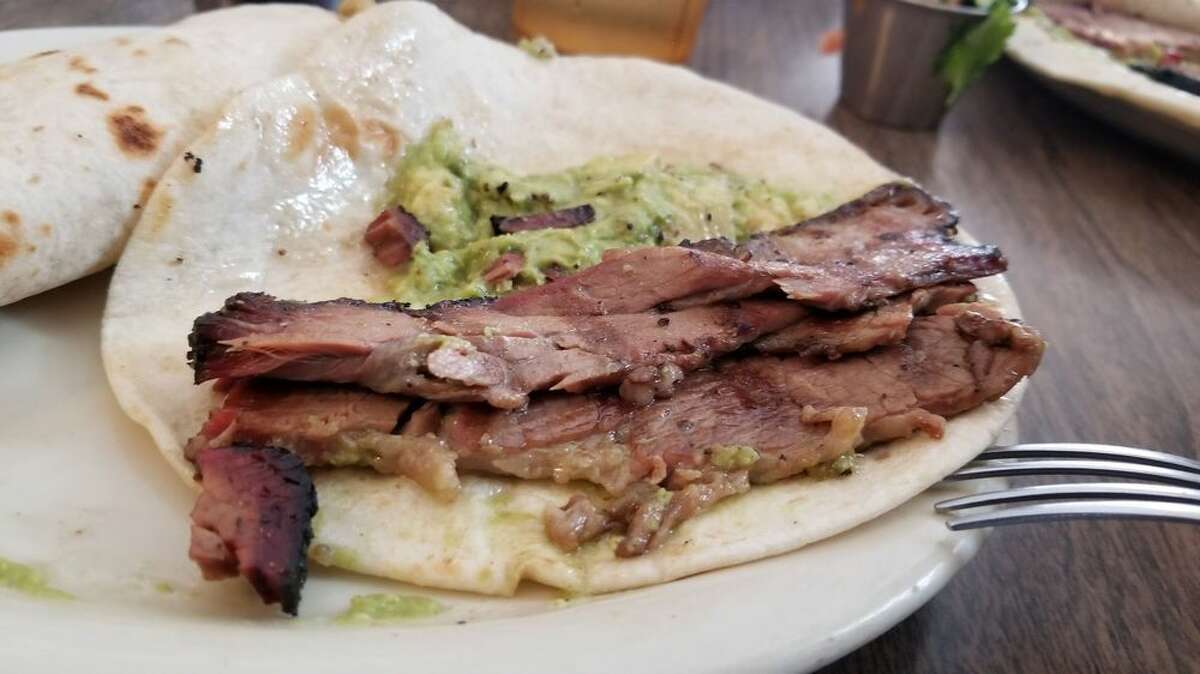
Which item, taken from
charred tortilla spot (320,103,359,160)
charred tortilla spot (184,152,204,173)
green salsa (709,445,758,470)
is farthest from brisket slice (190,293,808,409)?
charred tortilla spot (320,103,359,160)

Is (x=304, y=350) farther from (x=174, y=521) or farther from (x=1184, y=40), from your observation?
(x=1184, y=40)

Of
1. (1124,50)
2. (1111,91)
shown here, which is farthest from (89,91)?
(1124,50)

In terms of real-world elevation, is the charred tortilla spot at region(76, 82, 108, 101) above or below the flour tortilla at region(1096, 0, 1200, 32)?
above

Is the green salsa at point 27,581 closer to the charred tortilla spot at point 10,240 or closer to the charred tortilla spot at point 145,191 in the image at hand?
the charred tortilla spot at point 10,240

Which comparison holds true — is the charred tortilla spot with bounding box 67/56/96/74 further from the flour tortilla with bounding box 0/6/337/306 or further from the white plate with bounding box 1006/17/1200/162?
the white plate with bounding box 1006/17/1200/162

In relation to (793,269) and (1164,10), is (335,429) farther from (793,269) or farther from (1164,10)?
(1164,10)

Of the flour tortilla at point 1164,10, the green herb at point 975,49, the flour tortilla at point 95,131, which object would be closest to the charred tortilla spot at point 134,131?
the flour tortilla at point 95,131
